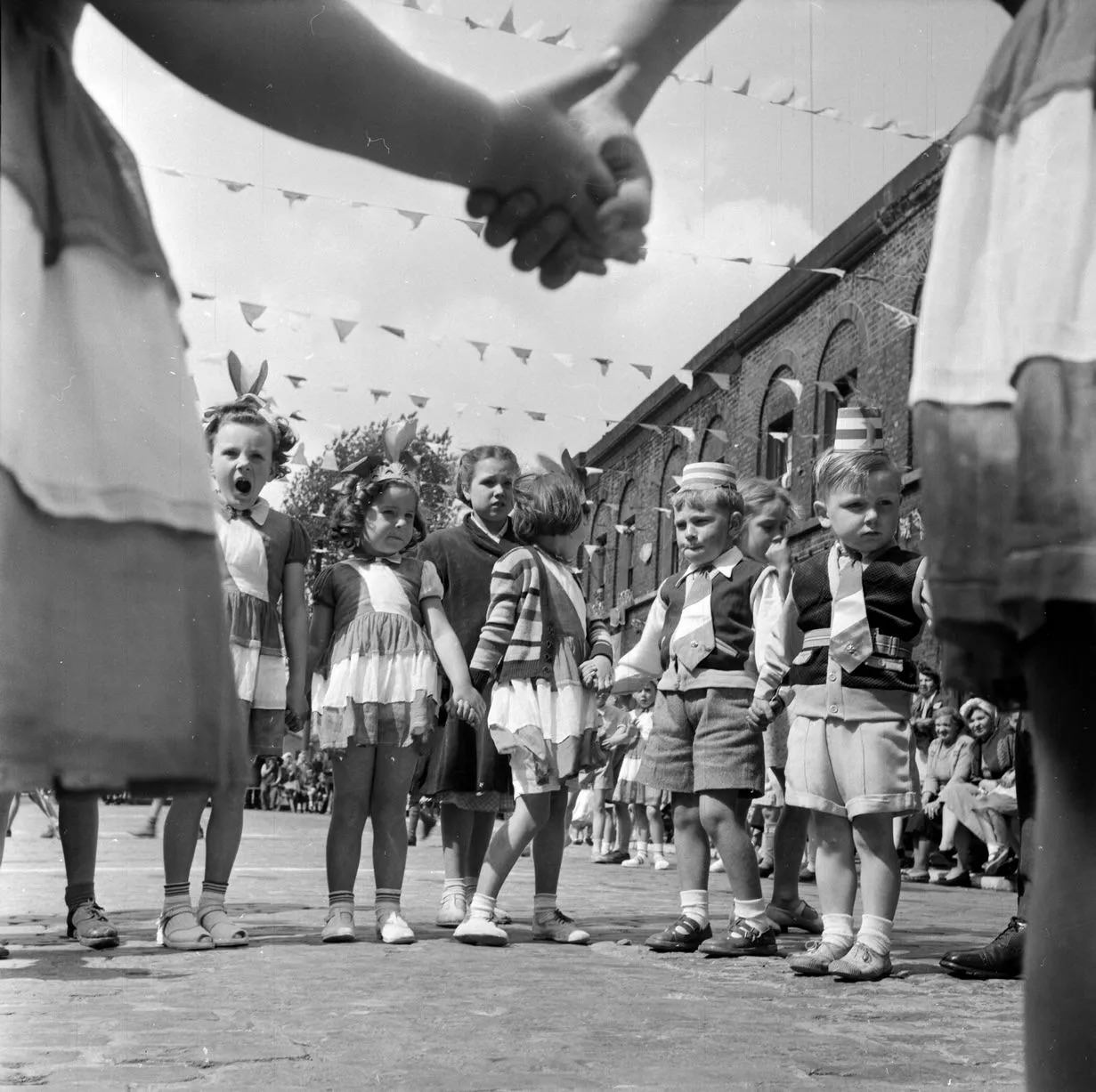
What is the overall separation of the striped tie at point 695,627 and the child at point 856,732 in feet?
1.44

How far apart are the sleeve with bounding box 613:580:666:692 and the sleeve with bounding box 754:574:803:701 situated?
413 millimetres

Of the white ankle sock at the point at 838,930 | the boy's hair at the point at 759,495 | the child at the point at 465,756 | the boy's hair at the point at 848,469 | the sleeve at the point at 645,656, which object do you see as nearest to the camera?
the boy's hair at the point at 848,469

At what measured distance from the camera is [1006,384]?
138 centimetres

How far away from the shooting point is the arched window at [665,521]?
1.74 meters

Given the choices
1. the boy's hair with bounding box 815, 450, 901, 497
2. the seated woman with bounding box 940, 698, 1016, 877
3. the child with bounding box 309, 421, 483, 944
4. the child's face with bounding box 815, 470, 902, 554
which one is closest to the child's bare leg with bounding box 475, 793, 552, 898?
the child with bounding box 309, 421, 483, 944

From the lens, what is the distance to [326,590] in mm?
4527

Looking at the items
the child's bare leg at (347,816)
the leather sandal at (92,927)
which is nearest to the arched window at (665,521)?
the child's bare leg at (347,816)

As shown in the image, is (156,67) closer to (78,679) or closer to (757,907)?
(78,679)

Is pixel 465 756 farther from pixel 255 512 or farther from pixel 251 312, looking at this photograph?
pixel 251 312

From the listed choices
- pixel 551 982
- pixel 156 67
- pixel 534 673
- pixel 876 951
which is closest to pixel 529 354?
pixel 156 67

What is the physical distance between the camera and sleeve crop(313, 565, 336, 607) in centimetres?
452

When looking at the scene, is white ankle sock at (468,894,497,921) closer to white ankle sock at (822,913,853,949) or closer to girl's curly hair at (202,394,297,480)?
white ankle sock at (822,913,853,949)

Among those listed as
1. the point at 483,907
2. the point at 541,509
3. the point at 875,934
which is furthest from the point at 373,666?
the point at 875,934

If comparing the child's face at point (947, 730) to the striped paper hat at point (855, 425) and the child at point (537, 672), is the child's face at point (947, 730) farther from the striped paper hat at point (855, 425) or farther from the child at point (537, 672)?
the striped paper hat at point (855, 425)
